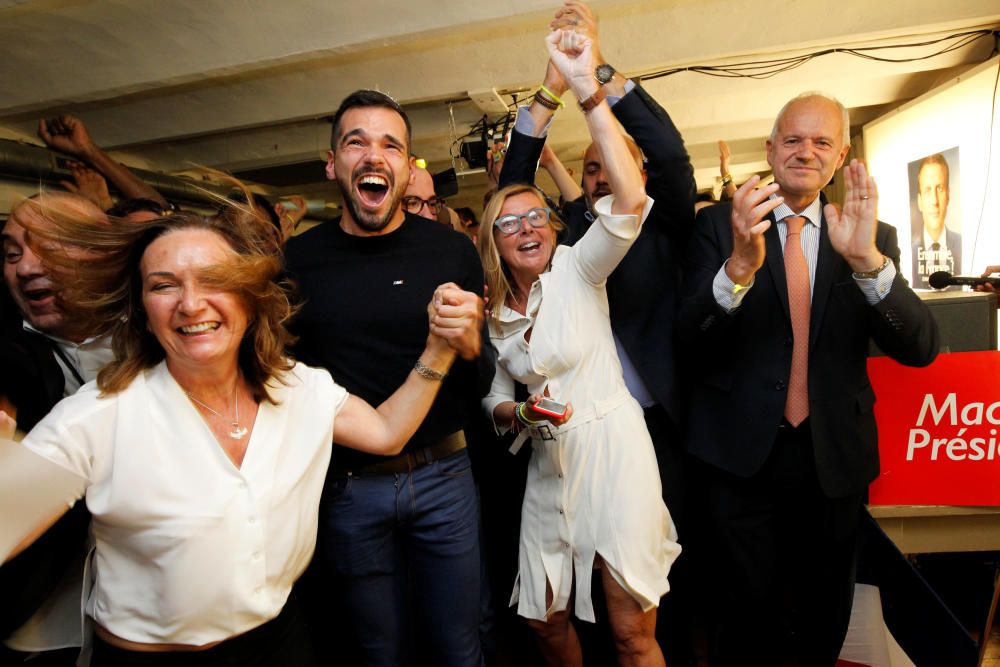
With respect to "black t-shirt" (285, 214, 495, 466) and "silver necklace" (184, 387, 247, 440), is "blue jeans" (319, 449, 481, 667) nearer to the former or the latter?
"black t-shirt" (285, 214, 495, 466)

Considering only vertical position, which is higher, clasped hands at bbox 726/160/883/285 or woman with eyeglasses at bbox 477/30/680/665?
clasped hands at bbox 726/160/883/285

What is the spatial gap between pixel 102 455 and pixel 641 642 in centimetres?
147

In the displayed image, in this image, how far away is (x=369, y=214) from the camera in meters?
1.60

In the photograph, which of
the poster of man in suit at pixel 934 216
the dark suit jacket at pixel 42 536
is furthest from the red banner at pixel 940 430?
the poster of man in suit at pixel 934 216

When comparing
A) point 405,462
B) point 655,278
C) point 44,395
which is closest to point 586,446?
point 405,462

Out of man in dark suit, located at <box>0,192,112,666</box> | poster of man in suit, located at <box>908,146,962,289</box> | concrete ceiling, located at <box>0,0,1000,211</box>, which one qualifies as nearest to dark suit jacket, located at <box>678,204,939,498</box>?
man in dark suit, located at <box>0,192,112,666</box>

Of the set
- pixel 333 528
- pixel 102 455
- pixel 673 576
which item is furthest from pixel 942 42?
pixel 102 455

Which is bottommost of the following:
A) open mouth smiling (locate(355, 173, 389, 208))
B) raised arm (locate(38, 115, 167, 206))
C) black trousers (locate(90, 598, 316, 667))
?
black trousers (locate(90, 598, 316, 667))

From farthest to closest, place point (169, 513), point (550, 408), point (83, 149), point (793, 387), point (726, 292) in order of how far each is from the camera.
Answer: point (83, 149) → point (793, 387) → point (726, 292) → point (550, 408) → point (169, 513)

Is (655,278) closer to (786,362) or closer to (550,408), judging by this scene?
(786,362)

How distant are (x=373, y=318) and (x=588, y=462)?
0.76m

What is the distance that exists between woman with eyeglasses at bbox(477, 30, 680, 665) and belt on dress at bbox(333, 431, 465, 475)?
0.26 meters

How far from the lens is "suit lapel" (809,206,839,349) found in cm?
171

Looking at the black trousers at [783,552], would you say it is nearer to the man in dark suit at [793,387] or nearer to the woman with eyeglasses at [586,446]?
the man in dark suit at [793,387]
